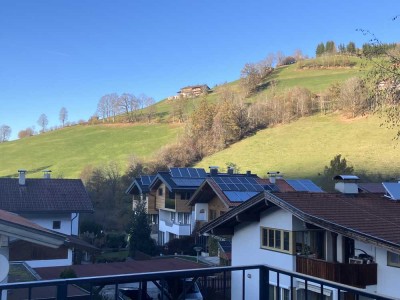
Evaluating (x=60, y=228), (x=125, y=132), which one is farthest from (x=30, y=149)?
(x=60, y=228)

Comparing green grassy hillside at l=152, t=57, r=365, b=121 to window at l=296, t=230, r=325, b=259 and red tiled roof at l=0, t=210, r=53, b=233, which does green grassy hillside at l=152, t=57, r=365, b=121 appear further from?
red tiled roof at l=0, t=210, r=53, b=233

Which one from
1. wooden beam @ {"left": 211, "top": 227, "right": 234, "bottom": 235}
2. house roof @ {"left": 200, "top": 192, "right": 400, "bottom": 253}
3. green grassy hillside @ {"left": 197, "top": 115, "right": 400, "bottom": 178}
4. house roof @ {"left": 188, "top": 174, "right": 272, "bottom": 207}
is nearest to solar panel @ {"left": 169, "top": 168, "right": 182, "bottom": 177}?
house roof @ {"left": 188, "top": 174, "right": 272, "bottom": 207}

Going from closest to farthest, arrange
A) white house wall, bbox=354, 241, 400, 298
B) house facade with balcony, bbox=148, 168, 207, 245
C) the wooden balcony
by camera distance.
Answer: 1. white house wall, bbox=354, 241, 400, 298
2. the wooden balcony
3. house facade with balcony, bbox=148, 168, 207, 245

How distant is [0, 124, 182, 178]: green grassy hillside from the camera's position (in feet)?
240

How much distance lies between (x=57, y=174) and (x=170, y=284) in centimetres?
6700

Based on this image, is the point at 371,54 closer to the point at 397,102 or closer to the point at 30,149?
the point at 397,102

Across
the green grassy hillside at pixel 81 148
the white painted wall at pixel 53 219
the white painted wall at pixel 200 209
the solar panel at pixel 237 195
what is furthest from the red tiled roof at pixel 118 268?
the green grassy hillside at pixel 81 148

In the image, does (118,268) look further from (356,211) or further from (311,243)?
(356,211)

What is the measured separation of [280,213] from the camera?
16844 mm

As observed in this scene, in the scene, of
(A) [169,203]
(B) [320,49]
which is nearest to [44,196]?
(A) [169,203]

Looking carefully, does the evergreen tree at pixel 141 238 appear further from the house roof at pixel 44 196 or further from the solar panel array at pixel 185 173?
the solar panel array at pixel 185 173

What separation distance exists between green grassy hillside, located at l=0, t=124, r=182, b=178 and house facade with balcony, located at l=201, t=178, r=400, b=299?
4783cm

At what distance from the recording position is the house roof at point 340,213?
13.7 m

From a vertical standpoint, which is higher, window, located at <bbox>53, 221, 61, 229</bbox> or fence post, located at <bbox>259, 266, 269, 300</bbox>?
fence post, located at <bbox>259, 266, 269, 300</bbox>
